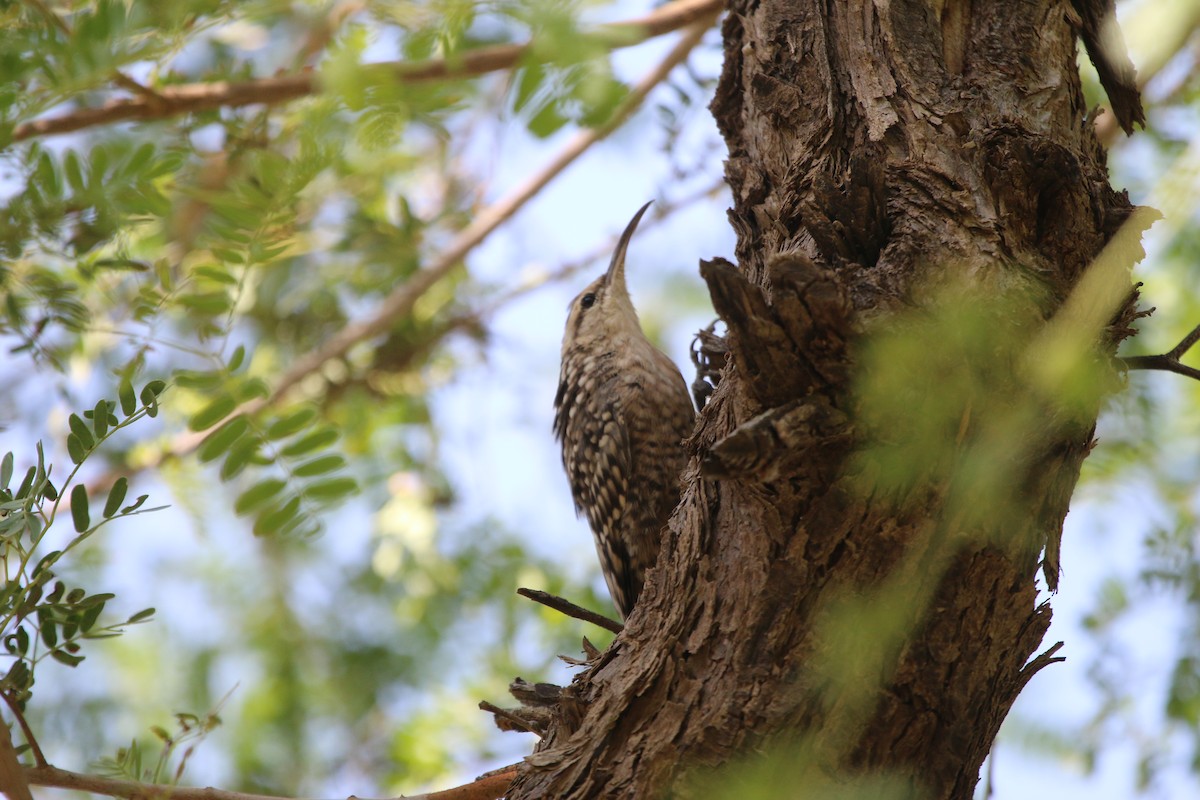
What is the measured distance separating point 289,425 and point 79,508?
625 mm

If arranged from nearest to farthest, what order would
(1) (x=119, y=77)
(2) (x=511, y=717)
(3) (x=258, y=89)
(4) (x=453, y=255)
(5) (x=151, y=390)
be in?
(5) (x=151, y=390) < (2) (x=511, y=717) < (1) (x=119, y=77) < (3) (x=258, y=89) < (4) (x=453, y=255)

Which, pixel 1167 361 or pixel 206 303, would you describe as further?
pixel 206 303

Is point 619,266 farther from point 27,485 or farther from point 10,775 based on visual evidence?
point 10,775

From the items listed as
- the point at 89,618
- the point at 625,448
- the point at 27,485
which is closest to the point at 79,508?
the point at 27,485

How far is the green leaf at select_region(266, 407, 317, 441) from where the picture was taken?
270 cm

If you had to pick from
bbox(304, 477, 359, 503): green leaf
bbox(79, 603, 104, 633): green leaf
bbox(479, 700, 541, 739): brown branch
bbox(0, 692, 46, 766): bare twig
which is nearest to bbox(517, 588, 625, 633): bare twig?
bbox(479, 700, 541, 739): brown branch

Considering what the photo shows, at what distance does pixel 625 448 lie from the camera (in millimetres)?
4031

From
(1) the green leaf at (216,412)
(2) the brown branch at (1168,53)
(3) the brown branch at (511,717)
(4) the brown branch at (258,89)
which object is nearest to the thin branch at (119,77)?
(4) the brown branch at (258,89)

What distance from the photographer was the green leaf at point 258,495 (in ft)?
8.75

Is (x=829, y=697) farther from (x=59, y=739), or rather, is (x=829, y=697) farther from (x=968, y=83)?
(x=59, y=739)

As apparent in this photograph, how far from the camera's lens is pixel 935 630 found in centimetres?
191

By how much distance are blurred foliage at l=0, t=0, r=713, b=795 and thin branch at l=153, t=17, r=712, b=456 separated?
0.32ft

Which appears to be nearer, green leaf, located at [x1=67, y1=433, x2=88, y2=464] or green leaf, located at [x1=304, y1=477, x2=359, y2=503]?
green leaf, located at [x1=67, y1=433, x2=88, y2=464]

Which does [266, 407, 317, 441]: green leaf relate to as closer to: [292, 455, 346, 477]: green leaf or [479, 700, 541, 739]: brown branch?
[292, 455, 346, 477]: green leaf
